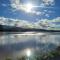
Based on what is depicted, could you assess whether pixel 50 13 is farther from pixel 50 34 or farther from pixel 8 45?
pixel 8 45

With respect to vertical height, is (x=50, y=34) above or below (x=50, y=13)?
below

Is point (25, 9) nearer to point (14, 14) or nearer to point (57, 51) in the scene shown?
point (14, 14)

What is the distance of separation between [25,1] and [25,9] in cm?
11

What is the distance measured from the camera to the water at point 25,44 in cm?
236

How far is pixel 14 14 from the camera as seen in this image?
7.81 feet

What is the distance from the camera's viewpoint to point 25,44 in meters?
2.37

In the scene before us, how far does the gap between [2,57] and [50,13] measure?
0.88 m

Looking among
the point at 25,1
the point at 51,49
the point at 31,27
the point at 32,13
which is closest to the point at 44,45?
the point at 51,49

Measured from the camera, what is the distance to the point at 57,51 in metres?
A: 2.41

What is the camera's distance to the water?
92.7 inches

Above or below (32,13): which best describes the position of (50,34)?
below

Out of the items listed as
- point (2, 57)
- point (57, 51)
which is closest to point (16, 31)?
point (2, 57)

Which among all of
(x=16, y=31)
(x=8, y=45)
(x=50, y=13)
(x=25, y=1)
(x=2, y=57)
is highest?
(x=25, y=1)

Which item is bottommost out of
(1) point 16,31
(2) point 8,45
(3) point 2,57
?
(3) point 2,57
